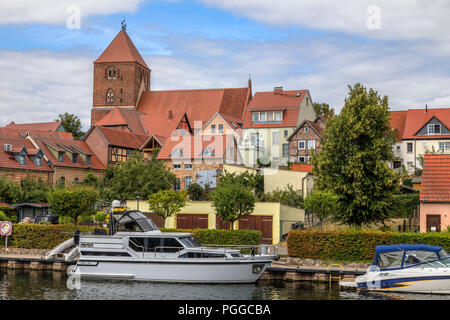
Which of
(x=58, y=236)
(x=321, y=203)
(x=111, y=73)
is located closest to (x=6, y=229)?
(x=58, y=236)

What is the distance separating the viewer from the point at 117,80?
104m

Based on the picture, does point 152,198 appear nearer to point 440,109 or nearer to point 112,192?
point 112,192

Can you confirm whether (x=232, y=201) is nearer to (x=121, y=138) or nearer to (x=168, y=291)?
(x=168, y=291)

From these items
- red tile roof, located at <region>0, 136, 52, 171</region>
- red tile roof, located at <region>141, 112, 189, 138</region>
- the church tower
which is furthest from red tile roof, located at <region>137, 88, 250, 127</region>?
red tile roof, located at <region>0, 136, 52, 171</region>

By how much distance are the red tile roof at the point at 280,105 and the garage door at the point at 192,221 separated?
32.4 meters

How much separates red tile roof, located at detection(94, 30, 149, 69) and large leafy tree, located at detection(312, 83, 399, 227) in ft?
236

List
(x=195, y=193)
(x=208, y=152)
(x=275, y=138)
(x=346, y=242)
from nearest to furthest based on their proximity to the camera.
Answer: (x=346, y=242)
(x=195, y=193)
(x=208, y=152)
(x=275, y=138)

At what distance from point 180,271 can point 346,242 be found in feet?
30.6

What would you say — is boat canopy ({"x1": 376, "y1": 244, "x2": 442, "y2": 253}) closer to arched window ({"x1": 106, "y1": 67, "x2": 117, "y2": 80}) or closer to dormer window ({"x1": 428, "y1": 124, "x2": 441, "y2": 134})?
dormer window ({"x1": 428, "y1": 124, "x2": 441, "y2": 134})

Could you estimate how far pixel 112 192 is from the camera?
51.9 m

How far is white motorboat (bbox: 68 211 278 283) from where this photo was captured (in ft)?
86.9
